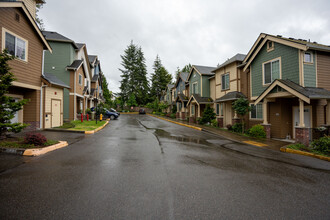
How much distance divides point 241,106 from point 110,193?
1303 cm

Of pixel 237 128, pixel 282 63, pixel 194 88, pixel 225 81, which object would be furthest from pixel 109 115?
pixel 282 63

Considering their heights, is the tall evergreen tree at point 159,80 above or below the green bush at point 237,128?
above

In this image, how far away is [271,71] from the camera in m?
13.2

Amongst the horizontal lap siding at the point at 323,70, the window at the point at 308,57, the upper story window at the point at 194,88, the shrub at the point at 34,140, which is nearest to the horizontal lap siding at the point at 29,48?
the shrub at the point at 34,140

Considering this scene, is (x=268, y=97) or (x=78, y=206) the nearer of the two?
(x=78, y=206)

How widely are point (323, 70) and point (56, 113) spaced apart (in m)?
20.5

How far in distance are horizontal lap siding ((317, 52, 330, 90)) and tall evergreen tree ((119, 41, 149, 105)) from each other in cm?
5208

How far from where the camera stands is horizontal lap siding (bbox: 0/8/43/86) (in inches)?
391

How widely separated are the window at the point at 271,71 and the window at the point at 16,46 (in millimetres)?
17675

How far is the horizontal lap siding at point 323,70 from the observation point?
1120 centimetres

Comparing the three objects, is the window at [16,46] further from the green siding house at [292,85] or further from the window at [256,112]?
the window at [256,112]

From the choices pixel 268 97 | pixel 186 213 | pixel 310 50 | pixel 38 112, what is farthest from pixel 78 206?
pixel 310 50

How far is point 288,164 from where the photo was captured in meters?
6.53

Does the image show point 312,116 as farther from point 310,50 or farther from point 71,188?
point 71,188
